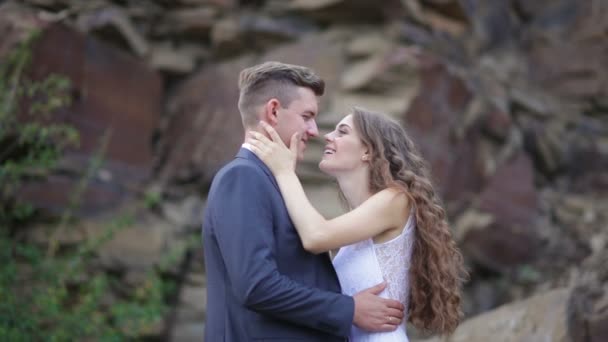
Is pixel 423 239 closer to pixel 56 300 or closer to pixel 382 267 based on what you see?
pixel 382 267

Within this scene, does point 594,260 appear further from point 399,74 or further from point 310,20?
point 310,20

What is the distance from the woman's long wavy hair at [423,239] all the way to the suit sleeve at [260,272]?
40cm

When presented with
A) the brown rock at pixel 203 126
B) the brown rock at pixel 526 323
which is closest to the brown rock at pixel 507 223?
the brown rock at pixel 203 126

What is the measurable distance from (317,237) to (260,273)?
0.93ft

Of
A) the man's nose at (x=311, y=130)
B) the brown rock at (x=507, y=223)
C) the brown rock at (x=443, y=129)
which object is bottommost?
the brown rock at (x=507, y=223)

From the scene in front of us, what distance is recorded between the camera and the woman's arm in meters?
2.40

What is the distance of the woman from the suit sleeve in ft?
0.59

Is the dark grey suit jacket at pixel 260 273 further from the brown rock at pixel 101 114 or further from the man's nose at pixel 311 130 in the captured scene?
the brown rock at pixel 101 114

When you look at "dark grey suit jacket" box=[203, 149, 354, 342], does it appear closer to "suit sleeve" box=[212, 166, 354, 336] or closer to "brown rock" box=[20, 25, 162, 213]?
"suit sleeve" box=[212, 166, 354, 336]

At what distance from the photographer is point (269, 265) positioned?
7.29ft

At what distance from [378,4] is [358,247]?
4882mm

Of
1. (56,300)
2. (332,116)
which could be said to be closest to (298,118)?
(56,300)

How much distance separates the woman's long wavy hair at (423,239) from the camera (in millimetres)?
2600

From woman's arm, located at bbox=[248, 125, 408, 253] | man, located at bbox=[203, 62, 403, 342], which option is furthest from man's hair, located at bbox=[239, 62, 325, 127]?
woman's arm, located at bbox=[248, 125, 408, 253]
